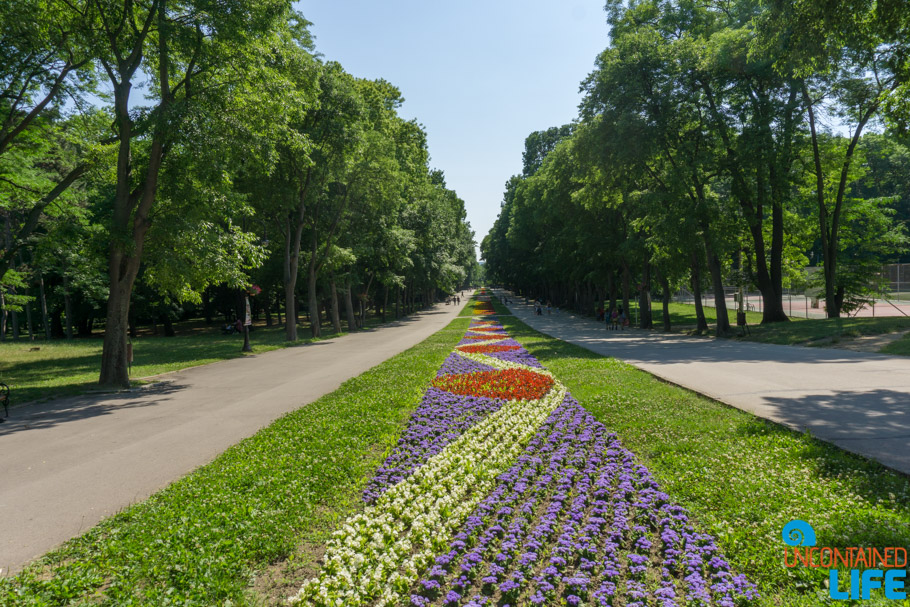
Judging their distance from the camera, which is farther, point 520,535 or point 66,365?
point 66,365

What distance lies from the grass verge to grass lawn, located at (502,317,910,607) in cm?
341

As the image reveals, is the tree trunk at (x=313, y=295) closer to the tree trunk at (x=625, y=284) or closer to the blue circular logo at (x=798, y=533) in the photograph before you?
the tree trunk at (x=625, y=284)

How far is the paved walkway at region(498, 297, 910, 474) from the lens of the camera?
674cm

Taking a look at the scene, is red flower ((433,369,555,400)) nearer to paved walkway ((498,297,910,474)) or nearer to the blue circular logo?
paved walkway ((498,297,910,474))

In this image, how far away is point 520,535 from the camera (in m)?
4.57

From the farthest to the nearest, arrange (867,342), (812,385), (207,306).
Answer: (207,306) → (867,342) → (812,385)

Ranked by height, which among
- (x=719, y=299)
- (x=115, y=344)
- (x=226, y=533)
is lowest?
(x=226, y=533)

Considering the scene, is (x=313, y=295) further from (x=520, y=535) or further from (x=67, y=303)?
(x=520, y=535)

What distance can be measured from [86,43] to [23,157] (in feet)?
19.2

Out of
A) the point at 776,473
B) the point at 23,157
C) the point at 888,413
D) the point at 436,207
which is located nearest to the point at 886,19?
the point at 888,413

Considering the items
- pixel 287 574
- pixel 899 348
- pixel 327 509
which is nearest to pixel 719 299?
pixel 899 348

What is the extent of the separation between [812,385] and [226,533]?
1077 cm

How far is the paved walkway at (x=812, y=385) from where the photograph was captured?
265 inches

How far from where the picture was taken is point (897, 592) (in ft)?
11.2
